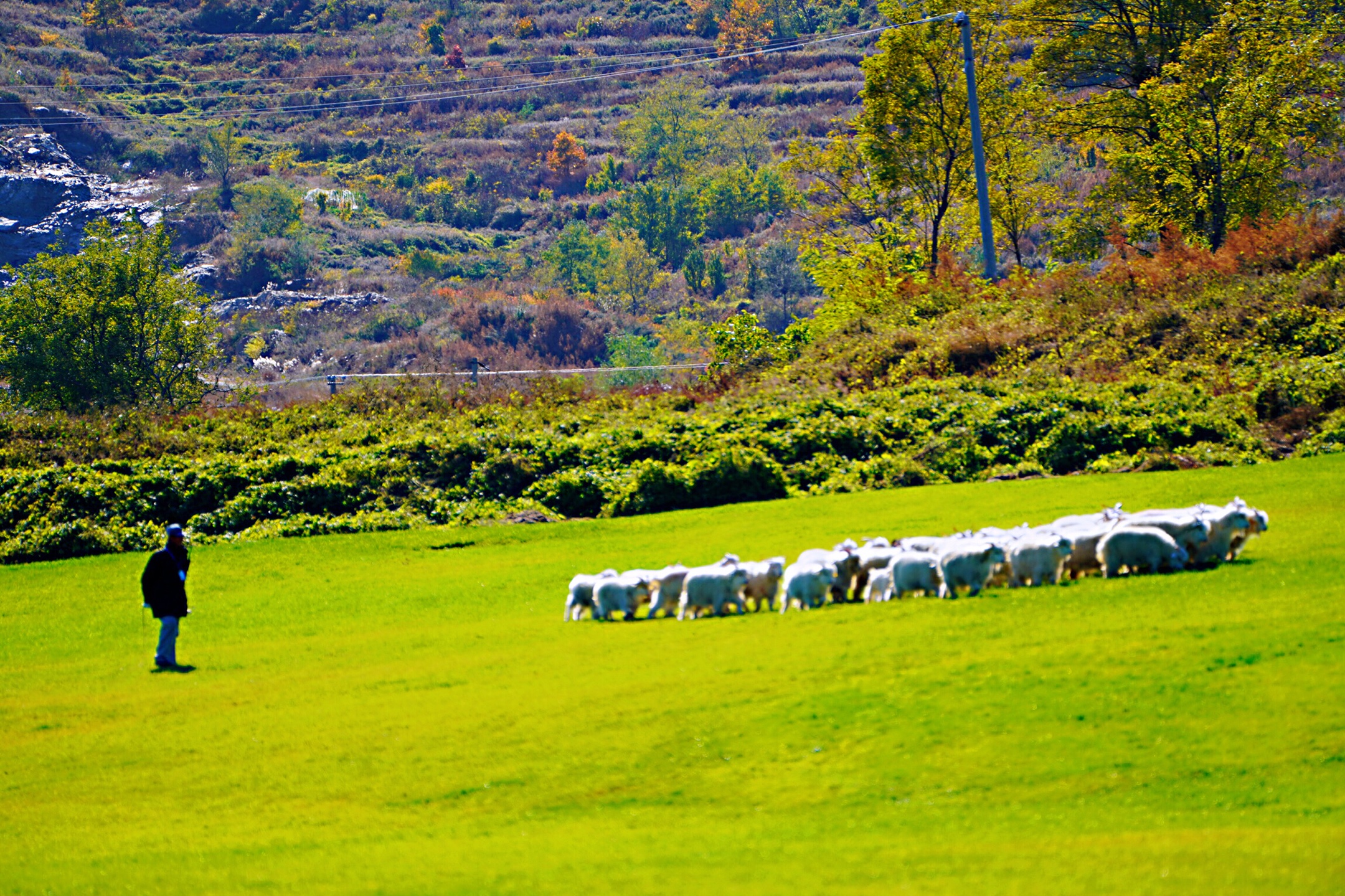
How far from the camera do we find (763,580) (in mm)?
16844

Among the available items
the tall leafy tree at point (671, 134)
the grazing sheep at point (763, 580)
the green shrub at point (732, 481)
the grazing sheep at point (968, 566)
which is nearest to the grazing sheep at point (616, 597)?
the grazing sheep at point (763, 580)

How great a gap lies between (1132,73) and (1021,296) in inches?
641

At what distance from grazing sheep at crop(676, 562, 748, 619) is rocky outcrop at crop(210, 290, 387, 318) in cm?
8100

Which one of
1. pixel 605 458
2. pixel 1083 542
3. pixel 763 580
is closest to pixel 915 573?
pixel 763 580

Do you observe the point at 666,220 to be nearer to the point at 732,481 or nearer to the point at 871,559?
the point at 732,481

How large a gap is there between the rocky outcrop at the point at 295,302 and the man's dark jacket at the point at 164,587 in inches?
3082

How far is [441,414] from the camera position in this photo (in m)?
35.9

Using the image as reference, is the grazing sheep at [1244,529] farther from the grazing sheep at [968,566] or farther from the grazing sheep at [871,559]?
the grazing sheep at [871,559]

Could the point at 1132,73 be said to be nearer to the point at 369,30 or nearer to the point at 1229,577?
the point at 1229,577

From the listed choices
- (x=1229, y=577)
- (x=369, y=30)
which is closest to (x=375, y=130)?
(x=369, y=30)

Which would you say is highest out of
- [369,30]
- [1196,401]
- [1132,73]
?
[369,30]

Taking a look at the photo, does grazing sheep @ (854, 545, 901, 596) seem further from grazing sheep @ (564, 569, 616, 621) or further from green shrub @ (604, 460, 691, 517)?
green shrub @ (604, 460, 691, 517)

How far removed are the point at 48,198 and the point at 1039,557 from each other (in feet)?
367

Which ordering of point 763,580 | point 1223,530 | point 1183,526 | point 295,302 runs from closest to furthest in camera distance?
point 1183,526, point 1223,530, point 763,580, point 295,302
